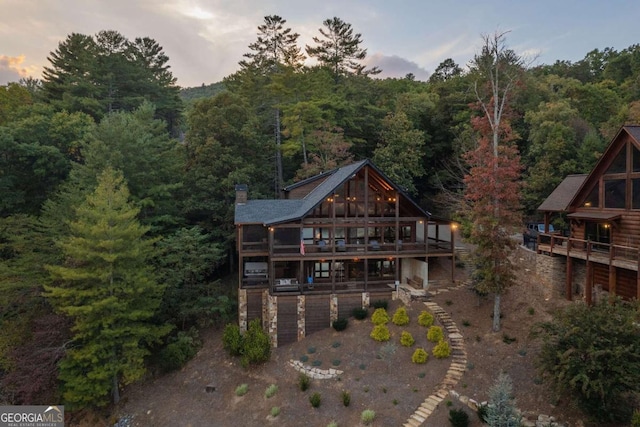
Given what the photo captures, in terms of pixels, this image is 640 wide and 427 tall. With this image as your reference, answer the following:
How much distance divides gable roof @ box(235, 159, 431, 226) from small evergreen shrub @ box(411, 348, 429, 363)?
9.06 metres

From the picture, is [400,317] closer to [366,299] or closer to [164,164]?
[366,299]

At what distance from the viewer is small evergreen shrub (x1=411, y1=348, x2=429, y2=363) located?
16.2 m

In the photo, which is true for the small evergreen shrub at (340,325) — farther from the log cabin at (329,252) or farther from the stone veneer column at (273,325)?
the stone veneer column at (273,325)

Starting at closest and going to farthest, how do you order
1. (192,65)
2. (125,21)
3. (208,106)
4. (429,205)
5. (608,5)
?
(608,5) → (125,21) → (208,106) → (429,205) → (192,65)

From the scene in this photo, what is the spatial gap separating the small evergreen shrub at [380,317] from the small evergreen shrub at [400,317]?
0.49 m

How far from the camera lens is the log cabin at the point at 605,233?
1542 centimetres

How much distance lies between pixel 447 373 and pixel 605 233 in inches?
439

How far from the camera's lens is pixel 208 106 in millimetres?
30172

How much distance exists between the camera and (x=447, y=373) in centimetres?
1516

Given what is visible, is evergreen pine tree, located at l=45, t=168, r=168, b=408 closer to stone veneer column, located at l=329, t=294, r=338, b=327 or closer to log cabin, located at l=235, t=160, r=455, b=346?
log cabin, located at l=235, t=160, r=455, b=346

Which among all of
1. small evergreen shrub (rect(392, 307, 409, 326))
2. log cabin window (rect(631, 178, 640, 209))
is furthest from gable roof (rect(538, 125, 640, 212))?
small evergreen shrub (rect(392, 307, 409, 326))

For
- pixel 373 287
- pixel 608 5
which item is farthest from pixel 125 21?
pixel 608 5

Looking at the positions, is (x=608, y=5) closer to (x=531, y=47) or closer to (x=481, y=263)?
(x=531, y=47)

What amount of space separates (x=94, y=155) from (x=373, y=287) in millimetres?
20522
